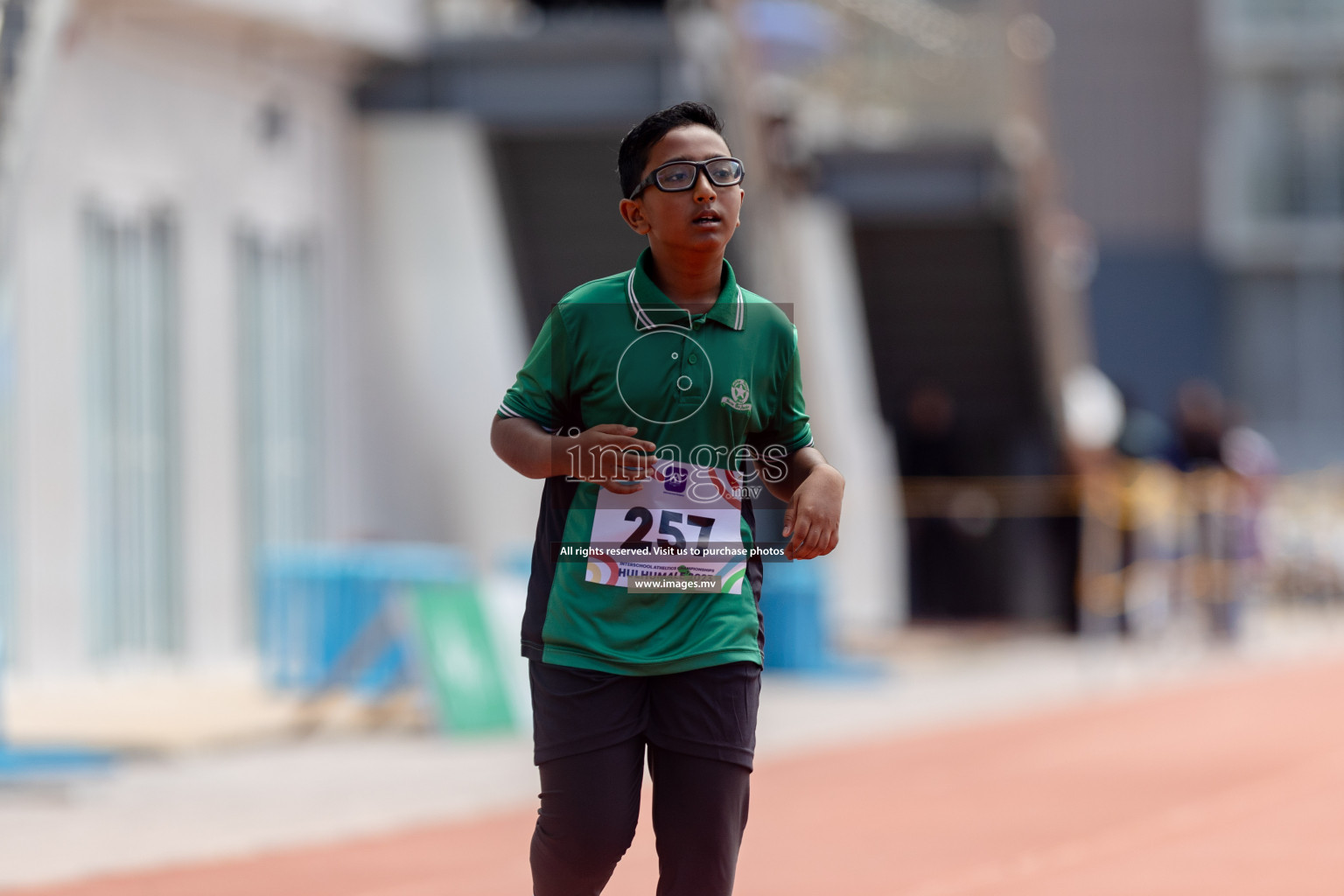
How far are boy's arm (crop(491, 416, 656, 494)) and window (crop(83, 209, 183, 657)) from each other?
36.0ft

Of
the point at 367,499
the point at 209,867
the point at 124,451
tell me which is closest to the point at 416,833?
the point at 209,867

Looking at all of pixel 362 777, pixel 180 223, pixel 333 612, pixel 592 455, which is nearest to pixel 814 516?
pixel 592 455

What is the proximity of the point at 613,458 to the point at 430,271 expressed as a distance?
14176 millimetres

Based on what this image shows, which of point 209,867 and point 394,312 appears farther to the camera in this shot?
point 394,312

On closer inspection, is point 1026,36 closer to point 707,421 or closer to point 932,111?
point 932,111

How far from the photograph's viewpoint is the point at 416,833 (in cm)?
874

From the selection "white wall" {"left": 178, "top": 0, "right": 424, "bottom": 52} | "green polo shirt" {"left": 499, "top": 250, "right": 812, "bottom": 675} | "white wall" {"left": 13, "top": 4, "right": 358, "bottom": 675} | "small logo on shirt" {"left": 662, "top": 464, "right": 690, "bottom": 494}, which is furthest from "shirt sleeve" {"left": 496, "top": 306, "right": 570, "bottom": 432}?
"white wall" {"left": 178, "top": 0, "right": 424, "bottom": 52}

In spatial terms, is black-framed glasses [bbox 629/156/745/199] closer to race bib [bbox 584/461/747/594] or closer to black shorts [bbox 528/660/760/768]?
race bib [bbox 584/461/747/594]

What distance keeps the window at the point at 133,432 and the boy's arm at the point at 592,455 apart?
36.0ft

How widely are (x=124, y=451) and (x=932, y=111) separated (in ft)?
24.1

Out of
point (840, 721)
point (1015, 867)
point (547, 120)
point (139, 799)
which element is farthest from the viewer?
point (547, 120)

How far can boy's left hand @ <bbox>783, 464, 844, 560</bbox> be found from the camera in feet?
12.7

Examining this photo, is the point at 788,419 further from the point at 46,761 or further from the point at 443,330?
the point at 443,330

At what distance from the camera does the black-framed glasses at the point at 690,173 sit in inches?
155
